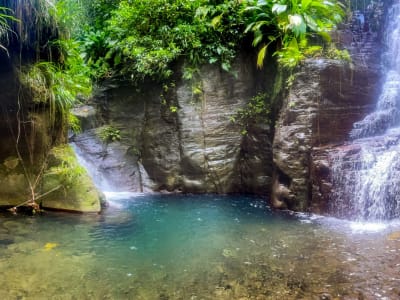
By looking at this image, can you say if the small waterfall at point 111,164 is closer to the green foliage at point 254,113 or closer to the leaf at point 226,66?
the green foliage at point 254,113

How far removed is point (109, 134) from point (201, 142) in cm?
226

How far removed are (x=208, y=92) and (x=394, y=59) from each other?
412 cm

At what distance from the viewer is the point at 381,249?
13.0ft

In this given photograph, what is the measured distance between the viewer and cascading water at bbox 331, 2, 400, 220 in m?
5.40

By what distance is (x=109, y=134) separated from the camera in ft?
27.7

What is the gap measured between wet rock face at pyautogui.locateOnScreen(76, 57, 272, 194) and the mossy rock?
91.8 inches

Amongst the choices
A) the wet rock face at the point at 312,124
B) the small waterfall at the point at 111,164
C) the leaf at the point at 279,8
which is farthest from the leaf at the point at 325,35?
the small waterfall at the point at 111,164

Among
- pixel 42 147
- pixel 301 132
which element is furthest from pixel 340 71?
pixel 42 147

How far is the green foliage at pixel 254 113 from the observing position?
7.54 metres

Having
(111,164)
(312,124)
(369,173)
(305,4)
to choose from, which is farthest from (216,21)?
(369,173)

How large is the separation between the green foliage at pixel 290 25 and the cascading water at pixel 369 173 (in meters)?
1.76

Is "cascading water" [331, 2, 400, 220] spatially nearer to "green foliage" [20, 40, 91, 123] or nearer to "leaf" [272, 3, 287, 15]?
"leaf" [272, 3, 287, 15]

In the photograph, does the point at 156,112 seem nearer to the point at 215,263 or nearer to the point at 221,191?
the point at 221,191

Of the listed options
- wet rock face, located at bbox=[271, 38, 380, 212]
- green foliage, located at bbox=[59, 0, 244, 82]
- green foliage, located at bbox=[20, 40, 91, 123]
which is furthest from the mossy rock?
wet rock face, located at bbox=[271, 38, 380, 212]
